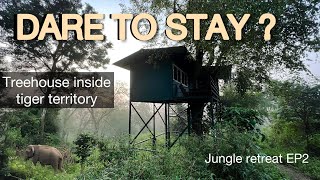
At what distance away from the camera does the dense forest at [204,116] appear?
7.17 m

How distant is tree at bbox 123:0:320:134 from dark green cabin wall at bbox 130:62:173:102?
1750 mm

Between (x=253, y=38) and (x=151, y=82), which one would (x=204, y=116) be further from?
(x=253, y=38)

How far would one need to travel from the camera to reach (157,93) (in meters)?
14.6

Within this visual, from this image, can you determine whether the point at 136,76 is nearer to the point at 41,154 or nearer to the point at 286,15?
the point at 41,154

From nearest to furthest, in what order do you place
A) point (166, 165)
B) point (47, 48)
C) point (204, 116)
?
point (166, 165), point (204, 116), point (47, 48)

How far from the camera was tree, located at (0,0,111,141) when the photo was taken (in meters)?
19.5

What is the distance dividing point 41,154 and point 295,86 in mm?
17779

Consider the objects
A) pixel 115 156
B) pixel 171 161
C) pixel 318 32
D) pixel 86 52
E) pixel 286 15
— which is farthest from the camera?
pixel 86 52

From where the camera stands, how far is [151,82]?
14812 millimetres

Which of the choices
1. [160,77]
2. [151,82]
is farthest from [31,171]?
[160,77]

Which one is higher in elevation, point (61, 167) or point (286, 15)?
point (286, 15)

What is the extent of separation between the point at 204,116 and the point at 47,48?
531 inches

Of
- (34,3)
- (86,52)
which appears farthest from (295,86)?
(34,3)

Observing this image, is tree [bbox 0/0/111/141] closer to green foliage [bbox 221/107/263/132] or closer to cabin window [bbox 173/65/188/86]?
cabin window [bbox 173/65/188/86]
